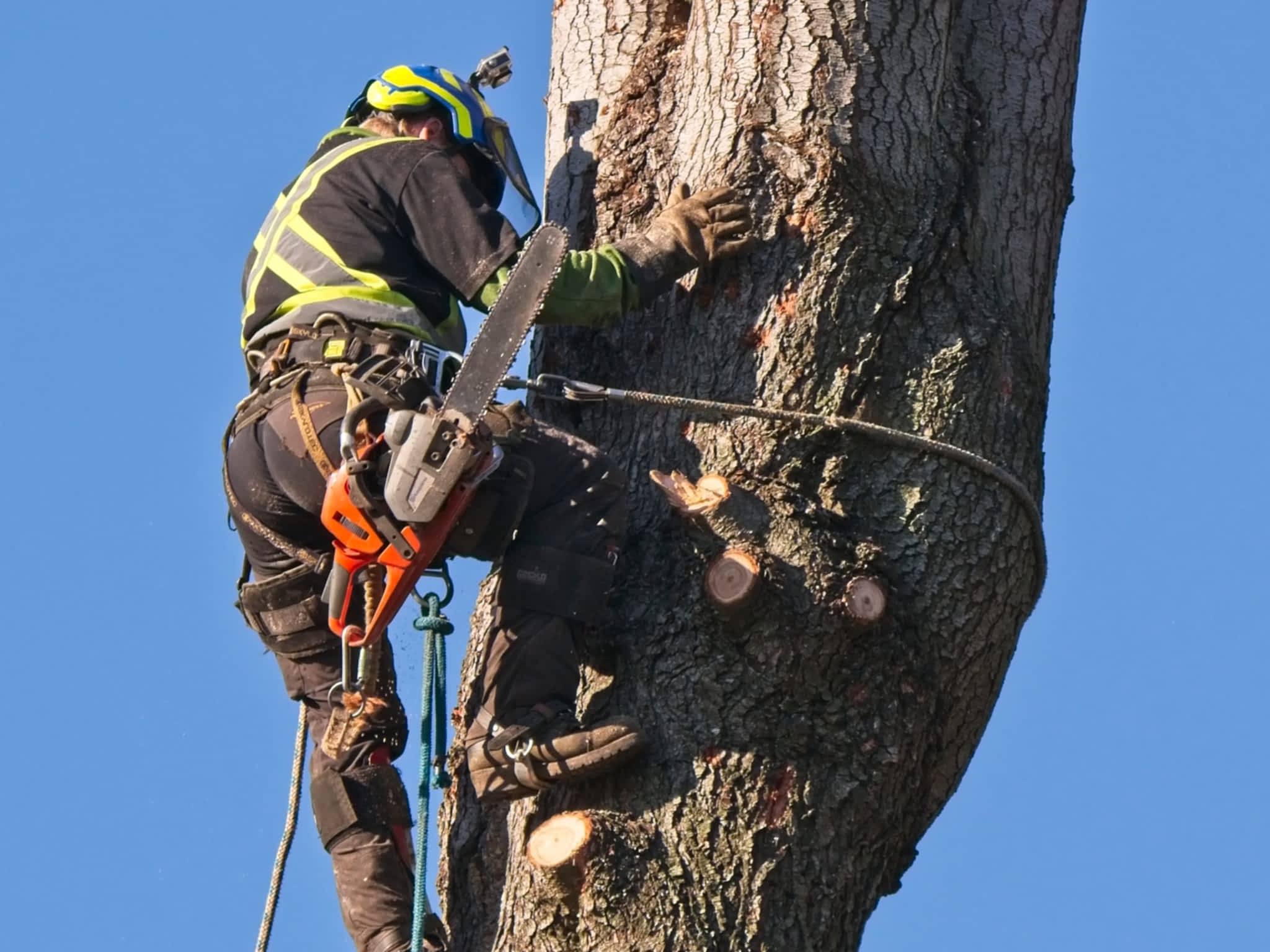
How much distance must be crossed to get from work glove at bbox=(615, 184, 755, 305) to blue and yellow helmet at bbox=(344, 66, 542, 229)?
0.46 m

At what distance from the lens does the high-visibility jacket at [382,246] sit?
15.3ft

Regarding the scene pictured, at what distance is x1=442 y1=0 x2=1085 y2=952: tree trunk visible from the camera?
427cm

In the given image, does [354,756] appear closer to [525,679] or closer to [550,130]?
[525,679]

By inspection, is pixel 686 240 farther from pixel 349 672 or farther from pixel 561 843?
pixel 561 843

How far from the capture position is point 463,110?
198 inches

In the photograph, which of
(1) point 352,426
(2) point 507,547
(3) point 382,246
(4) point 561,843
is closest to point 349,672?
(2) point 507,547

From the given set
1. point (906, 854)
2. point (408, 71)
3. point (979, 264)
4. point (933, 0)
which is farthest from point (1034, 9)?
point (906, 854)

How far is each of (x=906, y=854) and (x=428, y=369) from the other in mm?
1458

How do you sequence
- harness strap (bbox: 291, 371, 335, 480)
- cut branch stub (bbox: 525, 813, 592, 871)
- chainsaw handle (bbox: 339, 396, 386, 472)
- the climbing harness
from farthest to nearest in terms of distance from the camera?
the climbing harness
harness strap (bbox: 291, 371, 335, 480)
chainsaw handle (bbox: 339, 396, 386, 472)
cut branch stub (bbox: 525, 813, 592, 871)

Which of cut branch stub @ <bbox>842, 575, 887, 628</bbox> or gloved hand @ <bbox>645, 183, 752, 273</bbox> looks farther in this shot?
gloved hand @ <bbox>645, 183, 752, 273</bbox>

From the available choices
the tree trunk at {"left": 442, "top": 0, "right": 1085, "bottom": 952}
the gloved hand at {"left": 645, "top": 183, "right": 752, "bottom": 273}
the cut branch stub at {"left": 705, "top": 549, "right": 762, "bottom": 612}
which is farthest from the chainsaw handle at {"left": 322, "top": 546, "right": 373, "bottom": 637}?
the gloved hand at {"left": 645, "top": 183, "right": 752, "bottom": 273}

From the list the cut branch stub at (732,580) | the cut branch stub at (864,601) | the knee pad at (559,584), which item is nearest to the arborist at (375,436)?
the knee pad at (559,584)

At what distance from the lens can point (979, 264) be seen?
16.2 ft

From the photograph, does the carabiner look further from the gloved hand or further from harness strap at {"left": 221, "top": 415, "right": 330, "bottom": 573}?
the gloved hand
